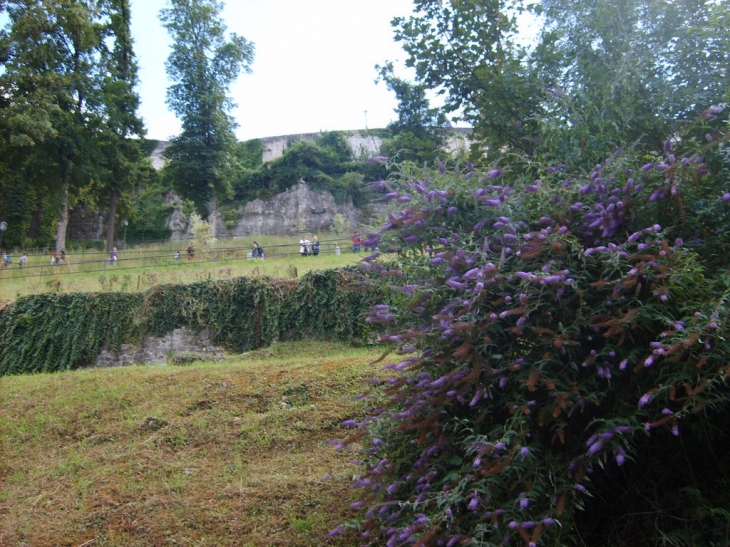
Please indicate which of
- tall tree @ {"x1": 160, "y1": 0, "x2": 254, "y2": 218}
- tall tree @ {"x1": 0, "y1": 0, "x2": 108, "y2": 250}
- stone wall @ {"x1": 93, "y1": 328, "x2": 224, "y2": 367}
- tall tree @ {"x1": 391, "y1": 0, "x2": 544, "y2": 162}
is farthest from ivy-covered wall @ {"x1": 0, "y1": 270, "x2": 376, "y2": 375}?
tall tree @ {"x1": 160, "y1": 0, "x2": 254, "y2": 218}

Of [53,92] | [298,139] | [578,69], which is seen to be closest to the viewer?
[578,69]

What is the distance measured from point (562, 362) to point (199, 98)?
33.0 meters

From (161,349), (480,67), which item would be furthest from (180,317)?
(480,67)

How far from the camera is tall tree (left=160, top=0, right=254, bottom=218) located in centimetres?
3288

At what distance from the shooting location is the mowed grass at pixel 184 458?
14.5ft

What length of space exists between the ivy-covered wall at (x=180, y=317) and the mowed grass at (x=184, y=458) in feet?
16.8

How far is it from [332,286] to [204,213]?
2133cm

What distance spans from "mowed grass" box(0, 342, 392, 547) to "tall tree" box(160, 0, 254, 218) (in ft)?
82.0

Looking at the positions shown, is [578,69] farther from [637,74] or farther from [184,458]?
[184,458]

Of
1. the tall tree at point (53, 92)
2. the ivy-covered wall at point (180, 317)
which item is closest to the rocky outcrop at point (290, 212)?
the tall tree at point (53, 92)

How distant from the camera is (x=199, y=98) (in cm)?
3262

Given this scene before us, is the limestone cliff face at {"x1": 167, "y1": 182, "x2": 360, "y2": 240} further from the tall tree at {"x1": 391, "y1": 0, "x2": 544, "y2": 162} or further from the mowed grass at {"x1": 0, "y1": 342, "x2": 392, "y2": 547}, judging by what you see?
the tall tree at {"x1": 391, "y1": 0, "x2": 544, "y2": 162}

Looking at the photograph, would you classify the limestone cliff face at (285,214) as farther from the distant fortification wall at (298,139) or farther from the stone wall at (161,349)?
the stone wall at (161,349)

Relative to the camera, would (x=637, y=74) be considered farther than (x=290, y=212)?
No
